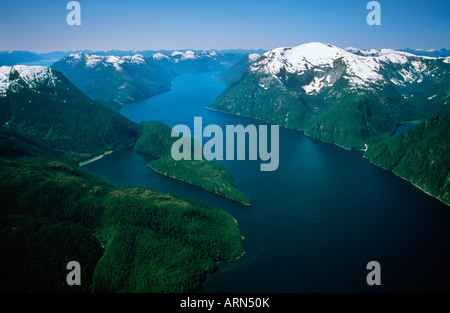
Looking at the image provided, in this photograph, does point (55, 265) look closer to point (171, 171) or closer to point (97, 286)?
point (97, 286)

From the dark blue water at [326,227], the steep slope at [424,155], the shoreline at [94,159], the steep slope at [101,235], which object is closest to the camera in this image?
the steep slope at [101,235]

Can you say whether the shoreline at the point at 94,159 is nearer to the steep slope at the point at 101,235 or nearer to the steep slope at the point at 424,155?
the steep slope at the point at 101,235

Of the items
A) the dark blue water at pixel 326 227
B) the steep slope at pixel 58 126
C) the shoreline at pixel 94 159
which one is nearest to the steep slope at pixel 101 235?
the dark blue water at pixel 326 227

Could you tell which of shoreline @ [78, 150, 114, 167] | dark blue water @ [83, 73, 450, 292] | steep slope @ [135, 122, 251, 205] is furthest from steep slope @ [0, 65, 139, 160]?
dark blue water @ [83, 73, 450, 292]

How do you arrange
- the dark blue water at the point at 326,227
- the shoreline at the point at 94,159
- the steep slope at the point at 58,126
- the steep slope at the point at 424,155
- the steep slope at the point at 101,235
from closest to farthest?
the steep slope at the point at 101,235, the dark blue water at the point at 326,227, the steep slope at the point at 424,155, the shoreline at the point at 94,159, the steep slope at the point at 58,126

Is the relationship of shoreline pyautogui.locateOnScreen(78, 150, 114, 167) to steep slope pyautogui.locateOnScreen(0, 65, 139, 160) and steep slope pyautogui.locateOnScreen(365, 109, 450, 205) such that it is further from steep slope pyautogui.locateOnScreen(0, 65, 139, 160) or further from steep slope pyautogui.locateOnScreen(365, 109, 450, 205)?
steep slope pyautogui.locateOnScreen(365, 109, 450, 205)

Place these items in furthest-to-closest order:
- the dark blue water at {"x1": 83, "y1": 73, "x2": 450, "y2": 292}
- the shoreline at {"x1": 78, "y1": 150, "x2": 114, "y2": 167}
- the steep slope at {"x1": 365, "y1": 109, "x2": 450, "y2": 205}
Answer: the shoreline at {"x1": 78, "y1": 150, "x2": 114, "y2": 167}, the steep slope at {"x1": 365, "y1": 109, "x2": 450, "y2": 205}, the dark blue water at {"x1": 83, "y1": 73, "x2": 450, "y2": 292}
